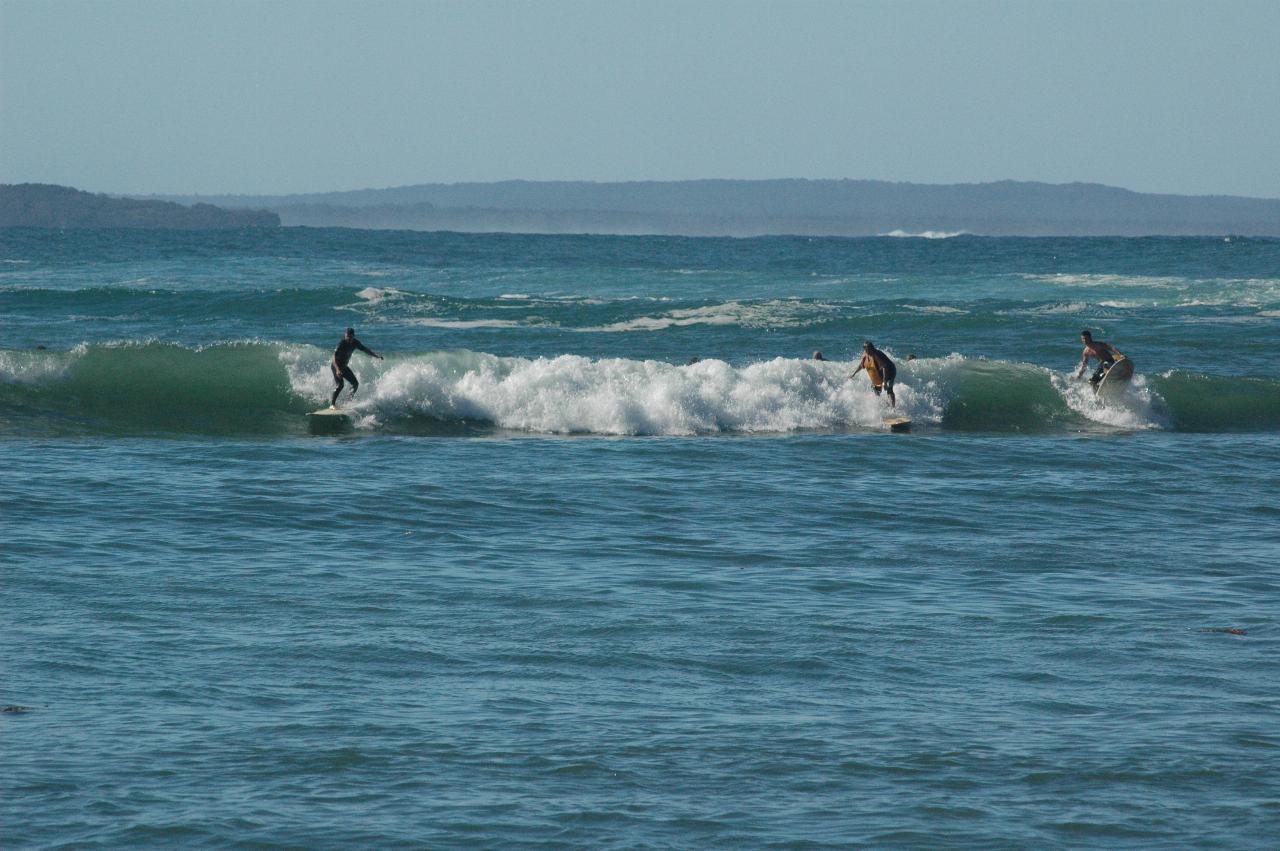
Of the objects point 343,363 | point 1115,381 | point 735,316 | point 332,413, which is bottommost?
point 332,413

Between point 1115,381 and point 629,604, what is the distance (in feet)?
60.5

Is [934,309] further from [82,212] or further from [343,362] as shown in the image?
[82,212]

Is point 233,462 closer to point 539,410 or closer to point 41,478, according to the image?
point 41,478

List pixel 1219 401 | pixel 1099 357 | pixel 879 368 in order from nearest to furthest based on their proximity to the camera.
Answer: pixel 879 368, pixel 1099 357, pixel 1219 401

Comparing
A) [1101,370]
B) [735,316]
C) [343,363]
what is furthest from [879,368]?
[735,316]

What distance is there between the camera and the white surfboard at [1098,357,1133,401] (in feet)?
95.2

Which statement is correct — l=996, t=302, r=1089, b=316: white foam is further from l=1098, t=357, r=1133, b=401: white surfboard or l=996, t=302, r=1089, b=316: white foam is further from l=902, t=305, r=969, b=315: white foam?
l=1098, t=357, r=1133, b=401: white surfboard

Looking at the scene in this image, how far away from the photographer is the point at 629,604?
1341 centimetres

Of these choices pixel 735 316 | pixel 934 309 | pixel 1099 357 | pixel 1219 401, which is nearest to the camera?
pixel 1099 357

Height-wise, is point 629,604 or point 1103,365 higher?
point 1103,365

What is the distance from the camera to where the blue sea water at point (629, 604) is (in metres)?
8.93

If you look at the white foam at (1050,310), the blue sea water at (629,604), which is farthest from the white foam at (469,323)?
the white foam at (1050,310)

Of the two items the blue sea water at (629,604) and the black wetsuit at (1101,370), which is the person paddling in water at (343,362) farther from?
the black wetsuit at (1101,370)

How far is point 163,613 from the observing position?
41.7 feet
